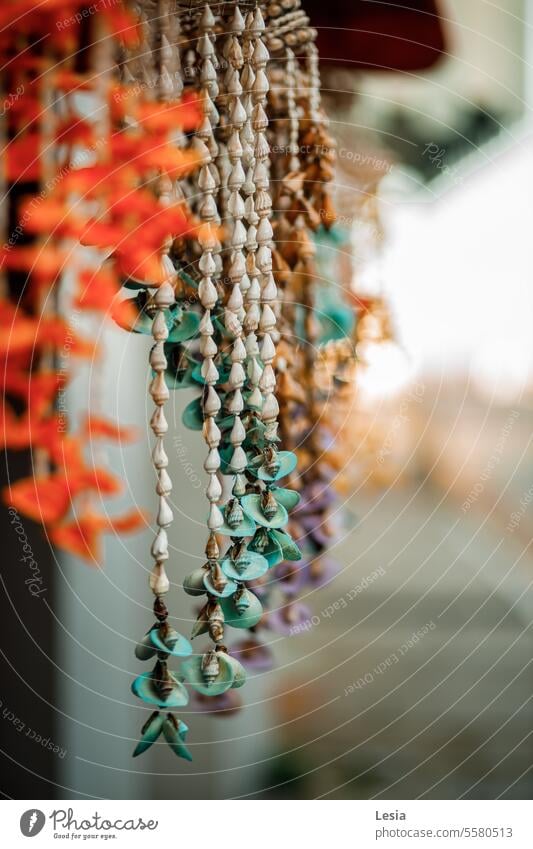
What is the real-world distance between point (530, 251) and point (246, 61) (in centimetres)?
35

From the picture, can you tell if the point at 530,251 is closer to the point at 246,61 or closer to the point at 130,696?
the point at 246,61

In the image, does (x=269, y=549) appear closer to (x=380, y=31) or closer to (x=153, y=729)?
(x=153, y=729)

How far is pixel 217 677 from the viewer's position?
1.24 feet

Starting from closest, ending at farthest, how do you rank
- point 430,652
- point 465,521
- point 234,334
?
1. point 234,334
2. point 430,652
3. point 465,521

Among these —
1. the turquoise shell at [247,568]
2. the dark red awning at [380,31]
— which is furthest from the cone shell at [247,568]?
the dark red awning at [380,31]

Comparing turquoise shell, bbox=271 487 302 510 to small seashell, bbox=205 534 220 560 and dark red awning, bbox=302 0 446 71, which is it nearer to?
small seashell, bbox=205 534 220 560

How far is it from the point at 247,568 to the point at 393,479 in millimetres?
559

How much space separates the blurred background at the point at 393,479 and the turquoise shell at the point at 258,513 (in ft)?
0.62

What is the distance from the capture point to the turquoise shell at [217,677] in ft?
1.23

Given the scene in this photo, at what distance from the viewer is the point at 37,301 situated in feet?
1.76

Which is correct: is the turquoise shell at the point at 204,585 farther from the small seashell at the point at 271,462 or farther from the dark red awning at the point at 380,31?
the dark red awning at the point at 380,31

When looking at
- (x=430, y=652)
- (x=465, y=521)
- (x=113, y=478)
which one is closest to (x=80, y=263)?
(x=113, y=478)

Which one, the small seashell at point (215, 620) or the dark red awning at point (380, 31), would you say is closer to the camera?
the small seashell at point (215, 620)
